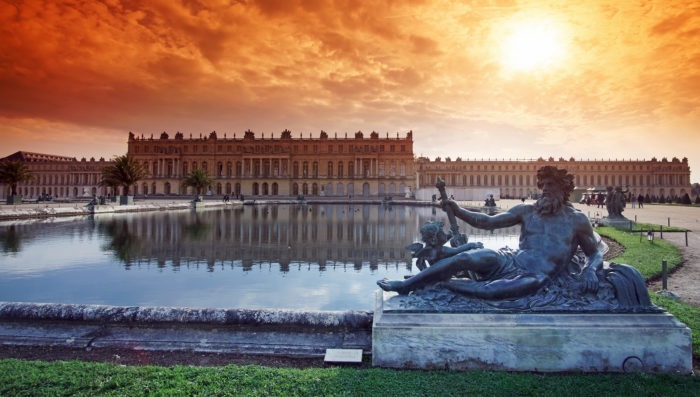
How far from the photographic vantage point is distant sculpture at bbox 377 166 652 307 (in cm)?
376

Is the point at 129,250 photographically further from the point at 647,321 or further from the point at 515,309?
the point at 647,321

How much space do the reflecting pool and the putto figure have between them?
2.33 metres

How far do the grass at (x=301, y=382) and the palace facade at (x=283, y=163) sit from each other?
68910mm

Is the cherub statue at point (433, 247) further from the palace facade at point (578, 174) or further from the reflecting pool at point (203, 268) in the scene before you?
the palace facade at point (578, 174)

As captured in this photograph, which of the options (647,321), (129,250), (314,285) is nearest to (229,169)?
(129,250)

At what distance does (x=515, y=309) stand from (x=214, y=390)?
248 centimetres

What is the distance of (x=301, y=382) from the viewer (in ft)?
10.6

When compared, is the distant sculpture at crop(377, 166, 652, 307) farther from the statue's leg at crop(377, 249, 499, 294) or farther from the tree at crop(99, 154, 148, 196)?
the tree at crop(99, 154, 148, 196)

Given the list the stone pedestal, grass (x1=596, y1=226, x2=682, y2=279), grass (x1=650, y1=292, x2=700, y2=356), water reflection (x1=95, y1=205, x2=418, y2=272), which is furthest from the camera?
water reflection (x1=95, y1=205, x2=418, y2=272)

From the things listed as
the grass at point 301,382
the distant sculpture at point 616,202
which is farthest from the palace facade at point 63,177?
the grass at point 301,382

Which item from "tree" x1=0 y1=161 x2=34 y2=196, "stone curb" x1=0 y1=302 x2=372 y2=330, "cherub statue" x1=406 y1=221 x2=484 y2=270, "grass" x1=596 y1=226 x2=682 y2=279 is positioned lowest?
"stone curb" x1=0 y1=302 x2=372 y2=330

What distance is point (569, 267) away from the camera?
4086 millimetres

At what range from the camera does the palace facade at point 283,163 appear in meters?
73.4

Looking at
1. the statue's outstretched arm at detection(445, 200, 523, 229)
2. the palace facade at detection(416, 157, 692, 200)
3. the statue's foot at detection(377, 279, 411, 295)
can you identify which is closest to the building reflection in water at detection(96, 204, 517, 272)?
the statue's outstretched arm at detection(445, 200, 523, 229)
